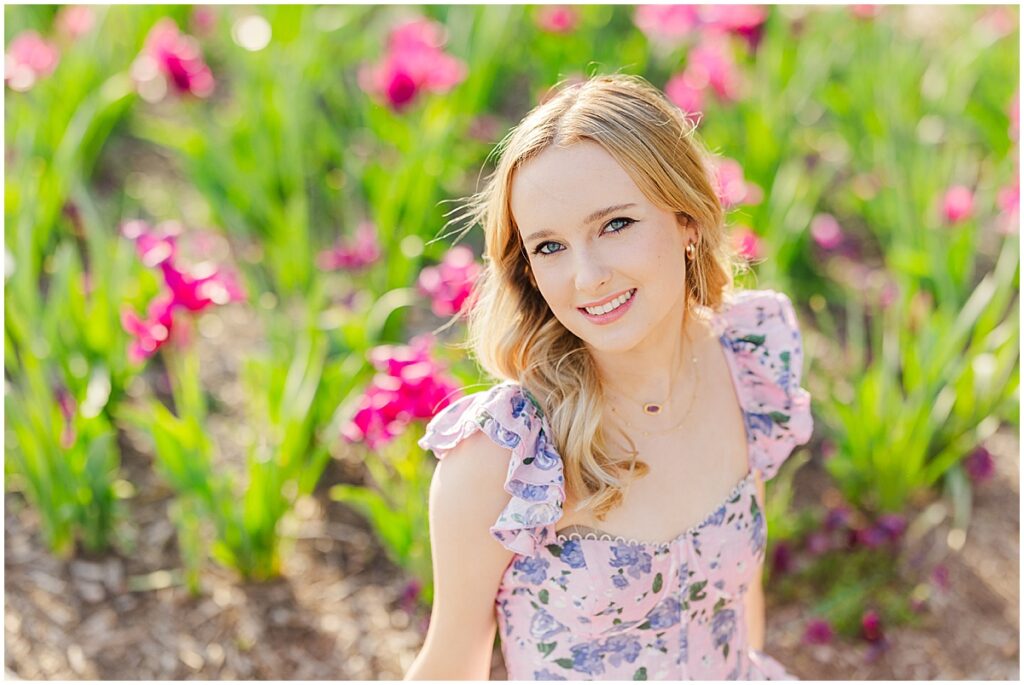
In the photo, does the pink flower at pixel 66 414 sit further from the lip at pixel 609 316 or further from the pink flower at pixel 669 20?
the pink flower at pixel 669 20

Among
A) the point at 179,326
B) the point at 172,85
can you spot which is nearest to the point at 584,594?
the point at 179,326

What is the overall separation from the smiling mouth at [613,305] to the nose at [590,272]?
22mm

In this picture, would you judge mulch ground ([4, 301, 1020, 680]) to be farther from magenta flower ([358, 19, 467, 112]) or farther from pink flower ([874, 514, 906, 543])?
magenta flower ([358, 19, 467, 112])

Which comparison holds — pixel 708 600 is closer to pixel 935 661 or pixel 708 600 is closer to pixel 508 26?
pixel 935 661

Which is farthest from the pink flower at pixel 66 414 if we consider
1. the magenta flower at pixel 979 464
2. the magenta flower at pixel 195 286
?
the magenta flower at pixel 979 464

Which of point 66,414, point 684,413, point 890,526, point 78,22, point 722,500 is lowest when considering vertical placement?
point 890,526

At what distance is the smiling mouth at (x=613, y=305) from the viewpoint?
4.04 ft

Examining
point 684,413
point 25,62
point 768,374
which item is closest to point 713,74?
point 768,374

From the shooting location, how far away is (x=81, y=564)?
2.11 meters

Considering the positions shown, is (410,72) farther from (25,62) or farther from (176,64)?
(25,62)

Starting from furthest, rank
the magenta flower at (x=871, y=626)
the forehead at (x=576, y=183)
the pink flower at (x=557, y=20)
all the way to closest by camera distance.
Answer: the pink flower at (x=557, y=20) < the magenta flower at (x=871, y=626) < the forehead at (x=576, y=183)

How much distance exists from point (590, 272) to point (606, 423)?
0.86 feet

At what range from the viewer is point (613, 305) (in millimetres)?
1231

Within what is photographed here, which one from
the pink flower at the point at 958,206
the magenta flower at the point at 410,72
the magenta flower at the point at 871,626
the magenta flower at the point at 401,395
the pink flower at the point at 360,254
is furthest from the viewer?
the magenta flower at the point at 410,72
